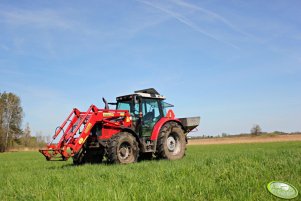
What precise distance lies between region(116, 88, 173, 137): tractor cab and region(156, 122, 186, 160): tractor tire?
1.78 ft

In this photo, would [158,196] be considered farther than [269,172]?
No

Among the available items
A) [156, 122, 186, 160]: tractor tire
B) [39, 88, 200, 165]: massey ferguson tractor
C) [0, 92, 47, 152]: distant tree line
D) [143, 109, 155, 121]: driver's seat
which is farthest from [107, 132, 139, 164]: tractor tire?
[0, 92, 47, 152]: distant tree line

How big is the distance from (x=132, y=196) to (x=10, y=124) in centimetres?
5970

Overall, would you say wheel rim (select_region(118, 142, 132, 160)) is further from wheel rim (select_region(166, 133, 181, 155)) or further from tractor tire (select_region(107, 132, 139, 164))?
wheel rim (select_region(166, 133, 181, 155))

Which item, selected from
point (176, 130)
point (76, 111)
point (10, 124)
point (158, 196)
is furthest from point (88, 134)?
point (10, 124)

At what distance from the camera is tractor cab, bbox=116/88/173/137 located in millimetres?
12414

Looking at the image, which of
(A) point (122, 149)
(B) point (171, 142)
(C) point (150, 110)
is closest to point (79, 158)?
(A) point (122, 149)

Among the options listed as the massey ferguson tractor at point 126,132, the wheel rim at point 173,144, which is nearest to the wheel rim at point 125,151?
the massey ferguson tractor at point 126,132

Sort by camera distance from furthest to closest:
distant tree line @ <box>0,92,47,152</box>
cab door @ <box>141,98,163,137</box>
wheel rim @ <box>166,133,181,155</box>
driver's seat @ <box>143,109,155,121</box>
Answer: distant tree line @ <box>0,92,47,152</box>, wheel rim @ <box>166,133,181,155</box>, driver's seat @ <box>143,109,155,121</box>, cab door @ <box>141,98,163,137</box>

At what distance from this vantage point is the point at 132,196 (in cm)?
446

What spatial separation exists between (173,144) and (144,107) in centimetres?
→ 192

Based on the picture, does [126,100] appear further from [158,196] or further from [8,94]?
[8,94]

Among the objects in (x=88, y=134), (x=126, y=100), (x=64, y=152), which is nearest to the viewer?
(x=64, y=152)

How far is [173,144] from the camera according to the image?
1322 centimetres
